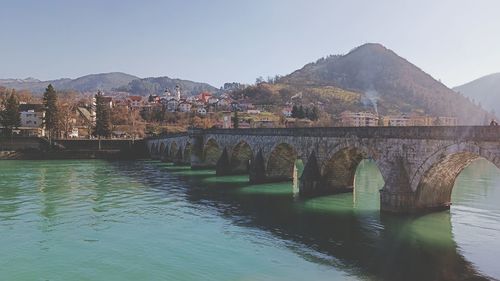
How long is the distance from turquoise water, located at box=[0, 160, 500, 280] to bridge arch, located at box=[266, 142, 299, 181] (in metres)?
4.95

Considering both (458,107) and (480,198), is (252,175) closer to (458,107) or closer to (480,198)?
(480,198)

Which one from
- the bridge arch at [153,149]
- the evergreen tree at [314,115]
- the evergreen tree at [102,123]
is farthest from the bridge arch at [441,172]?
the evergreen tree at [314,115]

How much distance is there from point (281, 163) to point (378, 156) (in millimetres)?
13998

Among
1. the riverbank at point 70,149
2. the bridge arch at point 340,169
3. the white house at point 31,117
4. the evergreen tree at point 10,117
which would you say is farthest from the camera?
the white house at point 31,117

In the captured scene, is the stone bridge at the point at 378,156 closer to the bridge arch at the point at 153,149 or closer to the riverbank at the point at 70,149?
the bridge arch at the point at 153,149

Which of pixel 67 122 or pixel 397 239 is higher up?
pixel 67 122

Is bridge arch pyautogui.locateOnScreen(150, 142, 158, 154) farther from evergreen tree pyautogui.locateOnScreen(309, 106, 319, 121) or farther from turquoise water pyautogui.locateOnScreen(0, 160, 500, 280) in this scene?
evergreen tree pyautogui.locateOnScreen(309, 106, 319, 121)

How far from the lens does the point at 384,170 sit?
834 inches

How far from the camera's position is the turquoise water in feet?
44.3

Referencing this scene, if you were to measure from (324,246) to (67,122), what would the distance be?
3023 inches

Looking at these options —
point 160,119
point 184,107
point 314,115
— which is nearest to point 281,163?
point 314,115

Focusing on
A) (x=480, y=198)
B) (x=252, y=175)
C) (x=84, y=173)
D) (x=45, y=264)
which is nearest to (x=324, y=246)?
(x=45, y=264)

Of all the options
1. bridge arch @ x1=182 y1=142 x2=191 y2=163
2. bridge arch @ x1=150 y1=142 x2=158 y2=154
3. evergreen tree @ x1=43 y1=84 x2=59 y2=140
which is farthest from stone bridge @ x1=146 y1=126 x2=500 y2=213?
evergreen tree @ x1=43 y1=84 x2=59 y2=140

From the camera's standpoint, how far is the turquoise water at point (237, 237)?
13.5 metres
